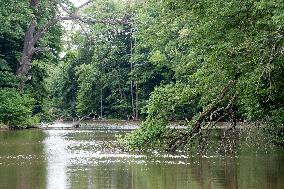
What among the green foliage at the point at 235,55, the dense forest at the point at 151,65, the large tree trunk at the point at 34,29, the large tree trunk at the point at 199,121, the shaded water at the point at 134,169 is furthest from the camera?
the large tree trunk at the point at 34,29

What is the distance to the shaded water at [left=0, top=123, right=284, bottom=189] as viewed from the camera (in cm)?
1271

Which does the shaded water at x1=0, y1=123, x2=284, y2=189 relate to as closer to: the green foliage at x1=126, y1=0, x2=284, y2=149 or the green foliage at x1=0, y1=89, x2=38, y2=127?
the green foliage at x1=126, y1=0, x2=284, y2=149

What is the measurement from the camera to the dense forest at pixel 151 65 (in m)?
14.7

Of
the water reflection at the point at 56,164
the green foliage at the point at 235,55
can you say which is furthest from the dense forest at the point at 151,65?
the water reflection at the point at 56,164

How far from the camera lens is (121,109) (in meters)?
69.3

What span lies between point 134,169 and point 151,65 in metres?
51.2

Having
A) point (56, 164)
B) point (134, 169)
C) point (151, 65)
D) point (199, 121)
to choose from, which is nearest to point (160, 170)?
point (134, 169)

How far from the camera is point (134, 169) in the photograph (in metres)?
15.3

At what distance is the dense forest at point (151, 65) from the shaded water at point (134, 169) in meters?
1.53

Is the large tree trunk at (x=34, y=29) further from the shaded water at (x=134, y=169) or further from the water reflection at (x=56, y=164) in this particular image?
the shaded water at (x=134, y=169)

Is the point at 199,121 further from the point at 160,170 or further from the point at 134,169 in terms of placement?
the point at 134,169

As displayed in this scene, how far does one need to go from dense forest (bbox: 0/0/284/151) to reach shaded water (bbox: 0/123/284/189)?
1.53 m

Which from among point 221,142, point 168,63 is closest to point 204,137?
point 221,142

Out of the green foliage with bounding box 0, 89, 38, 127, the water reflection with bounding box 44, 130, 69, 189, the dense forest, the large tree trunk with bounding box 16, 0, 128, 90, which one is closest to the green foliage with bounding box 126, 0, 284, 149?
the dense forest
